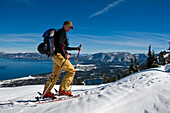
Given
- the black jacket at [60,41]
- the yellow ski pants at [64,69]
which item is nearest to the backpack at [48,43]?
the black jacket at [60,41]

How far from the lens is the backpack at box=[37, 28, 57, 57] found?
4.41 m

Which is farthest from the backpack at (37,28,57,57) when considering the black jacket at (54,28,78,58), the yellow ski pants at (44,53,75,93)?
the yellow ski pants at (44,53,75,93)

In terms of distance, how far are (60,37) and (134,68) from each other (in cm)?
3845

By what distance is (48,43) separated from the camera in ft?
14.7

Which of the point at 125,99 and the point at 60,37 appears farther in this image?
the point at 60,37

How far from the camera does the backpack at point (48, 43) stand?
441cm

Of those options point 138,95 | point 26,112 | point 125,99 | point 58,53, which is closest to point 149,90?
point 138,95

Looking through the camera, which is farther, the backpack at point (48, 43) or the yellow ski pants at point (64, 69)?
the yellow ski pants at point (64, 69)

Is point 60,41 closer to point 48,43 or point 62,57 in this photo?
point 48,43

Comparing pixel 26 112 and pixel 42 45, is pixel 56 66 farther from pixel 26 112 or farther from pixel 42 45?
pixel 26 112

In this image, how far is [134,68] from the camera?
39000 mm

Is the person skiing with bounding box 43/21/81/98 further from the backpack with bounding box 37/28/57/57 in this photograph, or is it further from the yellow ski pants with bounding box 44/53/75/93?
the backpack with bounding box 37/28/57/57

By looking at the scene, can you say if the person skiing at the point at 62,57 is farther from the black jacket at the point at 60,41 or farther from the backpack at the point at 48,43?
the backpack at the point at 48,43

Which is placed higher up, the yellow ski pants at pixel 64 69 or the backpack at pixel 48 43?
the backpack at pixel 48 43
